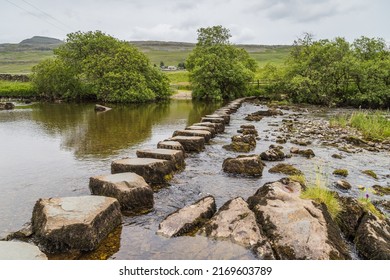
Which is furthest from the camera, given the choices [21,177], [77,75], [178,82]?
[178,82]

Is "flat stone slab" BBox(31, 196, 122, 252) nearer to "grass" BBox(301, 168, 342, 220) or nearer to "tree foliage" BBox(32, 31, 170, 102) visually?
"grass" BBox(301, 168, 342, 220)

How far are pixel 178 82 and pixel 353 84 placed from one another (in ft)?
114

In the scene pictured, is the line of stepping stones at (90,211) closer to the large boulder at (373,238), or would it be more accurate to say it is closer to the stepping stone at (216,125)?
the large boulder at (373,238)

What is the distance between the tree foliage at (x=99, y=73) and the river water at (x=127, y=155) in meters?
18.3

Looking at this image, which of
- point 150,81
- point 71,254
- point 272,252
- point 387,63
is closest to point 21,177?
point 71,254

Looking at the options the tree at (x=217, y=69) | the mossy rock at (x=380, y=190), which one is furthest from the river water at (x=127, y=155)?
the tree at (x=217, y=69)

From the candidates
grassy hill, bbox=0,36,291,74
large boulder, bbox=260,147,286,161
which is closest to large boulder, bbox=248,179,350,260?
large boulder, bbox=260,147,286,161

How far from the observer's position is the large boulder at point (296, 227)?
5.27 m

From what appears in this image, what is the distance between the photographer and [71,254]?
5332 millimetres

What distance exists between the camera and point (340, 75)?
131ft

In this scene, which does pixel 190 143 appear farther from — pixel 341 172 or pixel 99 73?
pixel 99 73

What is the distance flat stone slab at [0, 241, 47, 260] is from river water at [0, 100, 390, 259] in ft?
2.62

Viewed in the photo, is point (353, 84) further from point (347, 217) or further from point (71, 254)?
point (71, 254)

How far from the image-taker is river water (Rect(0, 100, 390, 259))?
18.8 ft
